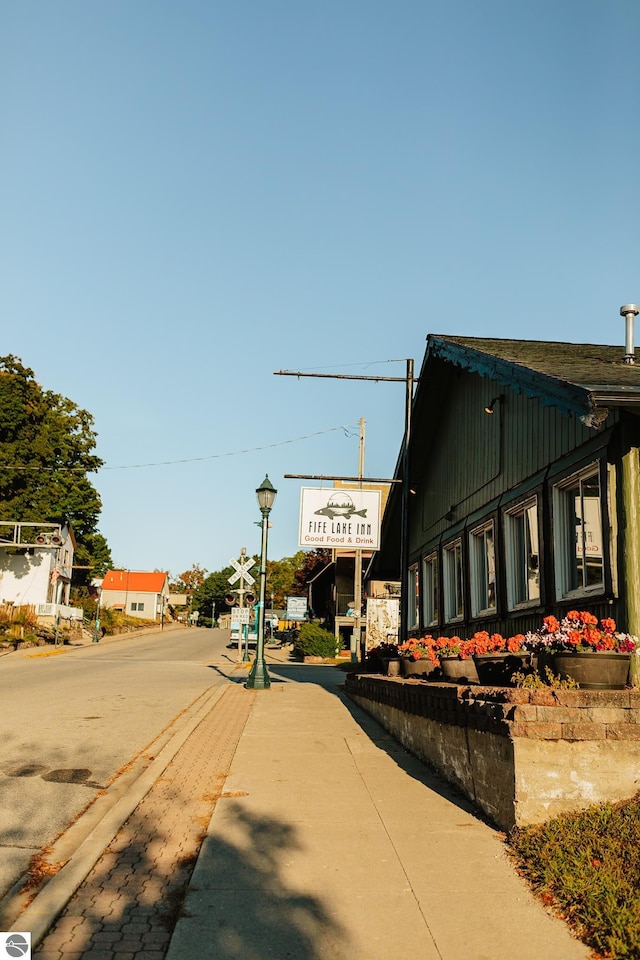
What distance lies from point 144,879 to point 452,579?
11.1 meters

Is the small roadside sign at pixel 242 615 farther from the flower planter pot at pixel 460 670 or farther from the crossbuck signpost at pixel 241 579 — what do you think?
the flower planter pot at pixel 460 670

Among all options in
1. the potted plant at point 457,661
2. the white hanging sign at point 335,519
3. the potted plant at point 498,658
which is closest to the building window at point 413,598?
the white hanging sign at point 335,519

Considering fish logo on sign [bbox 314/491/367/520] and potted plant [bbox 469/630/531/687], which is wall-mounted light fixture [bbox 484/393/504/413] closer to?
potted plant [bbox 469/630/531/687]

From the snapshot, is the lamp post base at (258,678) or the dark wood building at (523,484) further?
the lamp post base at (258,678)

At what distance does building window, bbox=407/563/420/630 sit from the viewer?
1888 centimetres

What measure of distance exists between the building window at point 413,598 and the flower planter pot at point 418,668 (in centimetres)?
735

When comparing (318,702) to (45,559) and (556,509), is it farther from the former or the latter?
(45,559)

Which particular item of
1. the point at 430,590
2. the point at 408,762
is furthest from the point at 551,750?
the point at 430,590

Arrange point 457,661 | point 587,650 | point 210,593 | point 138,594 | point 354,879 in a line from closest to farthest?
point 354,879, point 587,650, point 457,661, point 138,594, point 210,593

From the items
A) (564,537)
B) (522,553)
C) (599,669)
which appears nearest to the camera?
(599,669)

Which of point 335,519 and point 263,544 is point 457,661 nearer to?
point 335,519

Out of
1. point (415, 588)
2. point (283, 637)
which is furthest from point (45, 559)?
point (415, 588)

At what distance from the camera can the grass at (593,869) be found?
419 centimetres

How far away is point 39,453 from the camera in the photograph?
151ft
